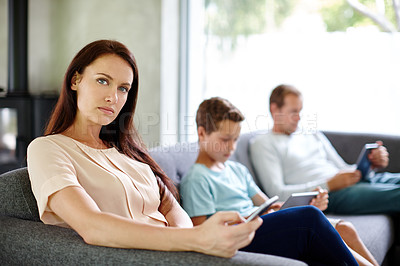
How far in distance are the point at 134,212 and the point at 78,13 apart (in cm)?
393

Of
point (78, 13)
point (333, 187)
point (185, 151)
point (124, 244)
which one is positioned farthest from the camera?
point (78, 13)

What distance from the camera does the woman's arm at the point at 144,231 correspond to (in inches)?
46.7

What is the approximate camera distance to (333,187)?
9.27 ft

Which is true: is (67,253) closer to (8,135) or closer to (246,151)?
(246,151)

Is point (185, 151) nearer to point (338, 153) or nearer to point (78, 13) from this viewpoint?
point (338, 153)

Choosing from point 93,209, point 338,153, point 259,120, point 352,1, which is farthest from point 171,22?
point 93,209

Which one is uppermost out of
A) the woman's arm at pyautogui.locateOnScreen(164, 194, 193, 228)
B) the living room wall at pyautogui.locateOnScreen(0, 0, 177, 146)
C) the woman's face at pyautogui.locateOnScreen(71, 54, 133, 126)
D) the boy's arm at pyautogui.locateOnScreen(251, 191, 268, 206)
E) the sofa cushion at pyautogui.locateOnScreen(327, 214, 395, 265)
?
the living room wall at pyautogui.locateOnScreen(0, 0, 177, 146)

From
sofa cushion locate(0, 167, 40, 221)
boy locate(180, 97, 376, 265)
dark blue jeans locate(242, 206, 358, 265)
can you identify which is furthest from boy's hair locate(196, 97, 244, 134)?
sofa cushion locate(0, 167, 40, 221)

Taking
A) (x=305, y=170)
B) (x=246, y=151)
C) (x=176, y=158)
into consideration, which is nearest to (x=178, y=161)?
(x=176, y=158)

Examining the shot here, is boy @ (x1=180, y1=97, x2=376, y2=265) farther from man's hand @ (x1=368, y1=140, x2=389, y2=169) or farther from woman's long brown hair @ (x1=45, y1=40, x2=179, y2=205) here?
man's hand @ (x1=368, y1=140, x2=389, y2=169)

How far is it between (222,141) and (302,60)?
88.6 inches

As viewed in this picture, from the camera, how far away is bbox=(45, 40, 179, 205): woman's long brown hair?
1.62 meters

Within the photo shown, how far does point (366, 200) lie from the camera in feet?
9.12

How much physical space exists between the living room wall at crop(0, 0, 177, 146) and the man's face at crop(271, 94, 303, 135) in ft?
5.98
